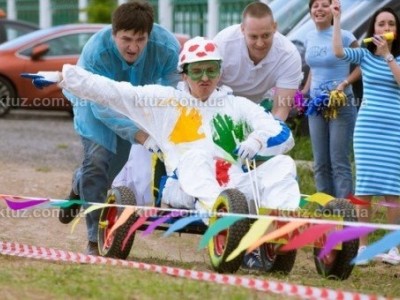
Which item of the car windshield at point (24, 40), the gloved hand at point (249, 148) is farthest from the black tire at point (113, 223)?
the car windshield at point (24, 40)

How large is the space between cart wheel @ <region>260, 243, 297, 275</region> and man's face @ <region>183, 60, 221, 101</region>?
1.08 meters

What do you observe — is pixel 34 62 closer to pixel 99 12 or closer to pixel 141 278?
pixel 99 12

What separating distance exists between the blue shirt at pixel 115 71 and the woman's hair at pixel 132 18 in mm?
242

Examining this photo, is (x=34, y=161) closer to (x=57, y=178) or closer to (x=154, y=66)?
(x=57, y=178)

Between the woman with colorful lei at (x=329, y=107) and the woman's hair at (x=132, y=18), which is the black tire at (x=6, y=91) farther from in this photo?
the woman's hair at (x=132, y=18)

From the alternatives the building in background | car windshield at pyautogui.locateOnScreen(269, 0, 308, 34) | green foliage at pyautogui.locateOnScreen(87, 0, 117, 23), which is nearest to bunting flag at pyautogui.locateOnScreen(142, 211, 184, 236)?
car windshield at pyautogui.locateOnScreen(269, 0, 308, 34)

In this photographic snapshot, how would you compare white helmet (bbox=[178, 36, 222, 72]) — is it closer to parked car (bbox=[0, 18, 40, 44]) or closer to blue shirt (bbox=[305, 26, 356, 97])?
blue shirt (bbox=[305, 26, 356, 97])

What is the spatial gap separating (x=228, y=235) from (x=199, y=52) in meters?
1.50

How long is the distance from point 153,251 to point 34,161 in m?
5.98

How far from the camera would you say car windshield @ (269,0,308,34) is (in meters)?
14.8

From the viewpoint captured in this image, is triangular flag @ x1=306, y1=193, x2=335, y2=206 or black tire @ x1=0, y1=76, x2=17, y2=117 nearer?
triangular flag @ x1=306, y1=193, x2=335, y2=206

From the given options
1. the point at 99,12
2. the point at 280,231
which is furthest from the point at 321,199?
the point at 99,12

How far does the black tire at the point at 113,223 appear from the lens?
8.23m

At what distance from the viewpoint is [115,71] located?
9.02m
